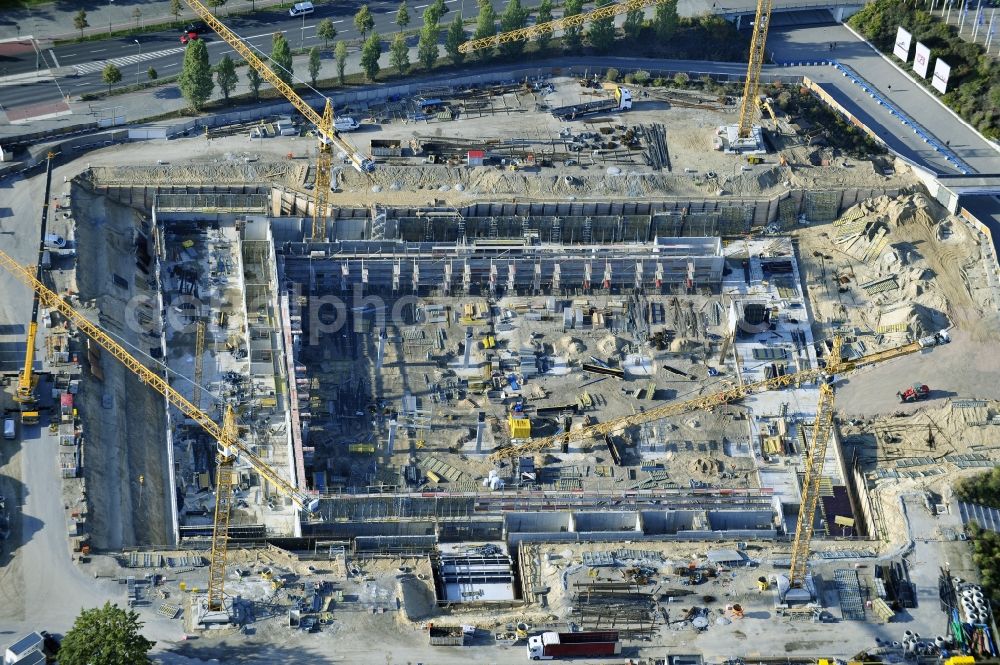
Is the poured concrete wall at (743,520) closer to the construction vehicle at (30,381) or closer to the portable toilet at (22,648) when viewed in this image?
the portable toilet at (22,648)

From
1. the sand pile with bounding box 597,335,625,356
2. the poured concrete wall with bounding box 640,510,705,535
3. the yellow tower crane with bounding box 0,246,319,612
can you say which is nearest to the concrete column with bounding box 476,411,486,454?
the sand pile with bounding box 597,335,625,356

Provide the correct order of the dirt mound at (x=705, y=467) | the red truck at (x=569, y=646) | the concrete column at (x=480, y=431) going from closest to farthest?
the red truck at (x=569, y=646) → the dirt mound at (x=705, y=467) → the concrete column at (x=480, y=431)

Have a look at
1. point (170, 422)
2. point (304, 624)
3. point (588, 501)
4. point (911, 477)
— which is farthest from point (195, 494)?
point (911, 477)

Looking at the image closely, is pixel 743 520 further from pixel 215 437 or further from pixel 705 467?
pixel 215 437

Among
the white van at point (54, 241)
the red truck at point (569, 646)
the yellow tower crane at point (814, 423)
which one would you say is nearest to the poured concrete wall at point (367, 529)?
the yellow tower crane at point (814, 423)

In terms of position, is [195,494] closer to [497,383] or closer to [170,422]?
[170,422]

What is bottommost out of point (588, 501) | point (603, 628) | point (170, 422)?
point (603, 628)
